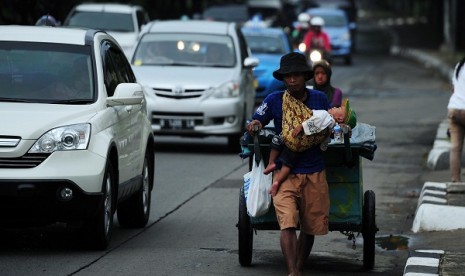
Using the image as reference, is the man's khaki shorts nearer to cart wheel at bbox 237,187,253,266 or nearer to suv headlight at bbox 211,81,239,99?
cart wheel at bbox 237,187,253,266

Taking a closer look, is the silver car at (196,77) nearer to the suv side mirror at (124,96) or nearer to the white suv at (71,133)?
the white suv at (71,133)

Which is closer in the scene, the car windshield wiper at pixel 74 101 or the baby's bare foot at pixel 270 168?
the baby's bare foot at pixel 270 168

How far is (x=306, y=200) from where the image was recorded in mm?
8984

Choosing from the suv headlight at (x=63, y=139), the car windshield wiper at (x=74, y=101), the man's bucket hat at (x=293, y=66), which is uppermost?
the man's bucket hat at (x=293, y=66)

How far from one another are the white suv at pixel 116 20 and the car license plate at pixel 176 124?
10004mm

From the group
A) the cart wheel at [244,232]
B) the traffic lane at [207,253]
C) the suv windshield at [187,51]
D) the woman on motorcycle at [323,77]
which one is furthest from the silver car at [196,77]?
the cart wheel at [244,232]

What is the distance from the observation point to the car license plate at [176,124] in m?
18.8

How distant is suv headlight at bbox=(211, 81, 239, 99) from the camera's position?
19.0 m

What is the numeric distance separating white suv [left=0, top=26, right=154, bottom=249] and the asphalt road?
0.34m

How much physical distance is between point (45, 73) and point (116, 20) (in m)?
19.4

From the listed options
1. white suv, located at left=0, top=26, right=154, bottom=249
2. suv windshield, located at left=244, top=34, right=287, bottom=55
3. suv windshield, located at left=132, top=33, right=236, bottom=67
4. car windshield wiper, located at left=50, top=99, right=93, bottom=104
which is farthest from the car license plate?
suv windshield, located at left=244, top=34, right=287, bottom=55

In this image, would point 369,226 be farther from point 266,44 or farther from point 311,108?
point 266,44

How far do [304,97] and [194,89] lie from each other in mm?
9888

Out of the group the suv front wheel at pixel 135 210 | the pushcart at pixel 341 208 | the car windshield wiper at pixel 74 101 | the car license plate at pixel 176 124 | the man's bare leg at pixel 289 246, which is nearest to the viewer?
the man's bare leg at pixel 289 246
